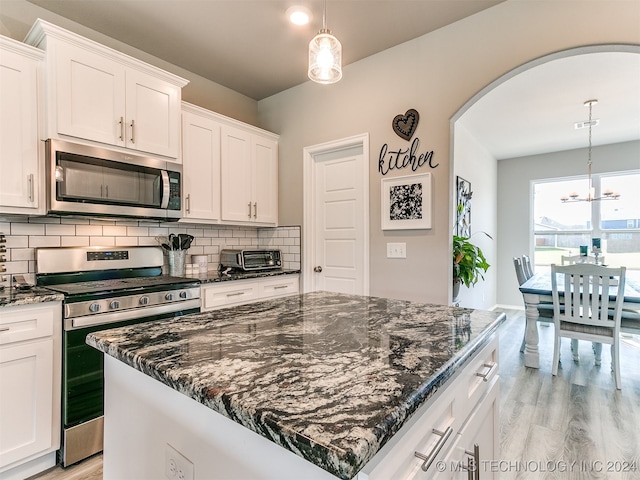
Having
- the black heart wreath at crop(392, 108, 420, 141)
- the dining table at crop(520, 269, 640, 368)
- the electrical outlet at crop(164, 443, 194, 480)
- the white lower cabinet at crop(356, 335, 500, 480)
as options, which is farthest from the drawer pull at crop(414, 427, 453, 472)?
the dining table at crop(520, 269, 640, 368)

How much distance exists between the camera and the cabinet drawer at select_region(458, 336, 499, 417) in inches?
36.7

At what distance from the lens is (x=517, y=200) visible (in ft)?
19.1

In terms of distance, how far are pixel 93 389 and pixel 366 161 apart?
2423 millimetres

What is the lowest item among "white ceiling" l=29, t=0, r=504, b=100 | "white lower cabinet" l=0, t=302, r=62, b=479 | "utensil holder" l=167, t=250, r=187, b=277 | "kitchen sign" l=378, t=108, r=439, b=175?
"white lower cabinet" l=0, t=302, r=62, b=479

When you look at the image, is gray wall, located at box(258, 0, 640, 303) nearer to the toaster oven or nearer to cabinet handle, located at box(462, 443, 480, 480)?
the toaster oven

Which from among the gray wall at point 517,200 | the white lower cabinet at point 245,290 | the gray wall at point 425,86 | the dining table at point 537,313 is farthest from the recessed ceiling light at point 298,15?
the gray wall at point 517,200

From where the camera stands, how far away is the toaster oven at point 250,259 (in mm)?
2961

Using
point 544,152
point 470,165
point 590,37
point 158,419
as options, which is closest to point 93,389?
point 158,419

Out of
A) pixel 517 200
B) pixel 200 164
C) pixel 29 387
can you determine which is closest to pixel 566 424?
pixel 29 387

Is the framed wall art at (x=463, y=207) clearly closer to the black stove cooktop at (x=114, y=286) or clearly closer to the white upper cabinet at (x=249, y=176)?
the white upper cabinet at (x=249, y=176)

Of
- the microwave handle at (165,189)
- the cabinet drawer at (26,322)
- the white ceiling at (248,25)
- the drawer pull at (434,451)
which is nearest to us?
the drawer pull at (434,451)

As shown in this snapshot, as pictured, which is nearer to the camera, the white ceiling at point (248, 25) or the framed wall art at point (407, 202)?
the white ceiling at point (248, 25)

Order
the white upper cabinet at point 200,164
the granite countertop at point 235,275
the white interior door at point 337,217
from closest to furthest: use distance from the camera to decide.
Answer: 1. the granite countertop at point 235,275
2. the white upper cabinet at point 200,164
3. the white interior door at point 337,217

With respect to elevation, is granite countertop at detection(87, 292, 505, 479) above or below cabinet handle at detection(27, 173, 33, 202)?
below
